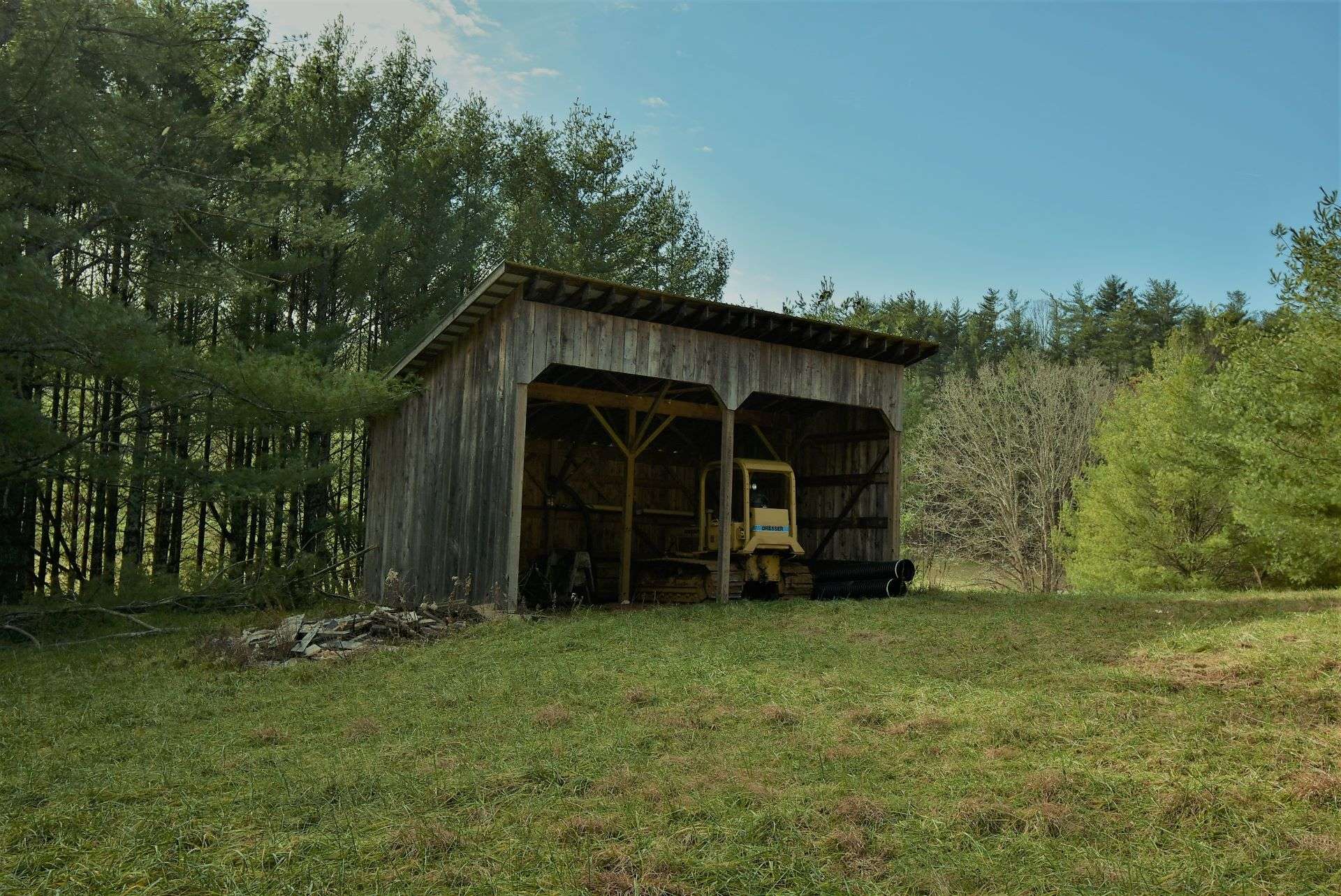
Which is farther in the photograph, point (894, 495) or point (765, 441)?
point (765, 441)

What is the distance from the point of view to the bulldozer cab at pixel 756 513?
13.5 meters

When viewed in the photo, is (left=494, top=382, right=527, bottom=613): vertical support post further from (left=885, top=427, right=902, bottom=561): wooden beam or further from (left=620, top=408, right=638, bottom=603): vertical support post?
(left=885, top=427, right=902, bottom=561): wooden beam

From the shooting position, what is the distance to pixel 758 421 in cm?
1678

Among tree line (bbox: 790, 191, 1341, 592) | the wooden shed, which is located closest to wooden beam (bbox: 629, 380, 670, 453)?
the wooden shed

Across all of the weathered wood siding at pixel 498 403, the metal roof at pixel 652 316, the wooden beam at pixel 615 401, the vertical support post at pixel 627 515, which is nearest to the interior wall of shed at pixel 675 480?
the vertical support post at pixel 627 515

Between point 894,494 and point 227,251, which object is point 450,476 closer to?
point 894,494

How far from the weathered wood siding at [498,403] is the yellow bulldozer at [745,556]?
4.65 feet

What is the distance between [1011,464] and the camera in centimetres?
2877

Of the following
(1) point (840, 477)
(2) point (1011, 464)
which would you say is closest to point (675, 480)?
(1) point (840, 477)

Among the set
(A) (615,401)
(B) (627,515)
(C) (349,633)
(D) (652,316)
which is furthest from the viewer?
(A) (615,401)

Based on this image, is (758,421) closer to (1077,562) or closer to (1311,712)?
(1077,562)

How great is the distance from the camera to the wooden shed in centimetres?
1166

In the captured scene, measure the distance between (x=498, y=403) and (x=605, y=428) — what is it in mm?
2768

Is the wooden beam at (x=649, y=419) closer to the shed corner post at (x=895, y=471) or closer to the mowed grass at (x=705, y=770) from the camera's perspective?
the shed corner post at (x=895, y=471)
